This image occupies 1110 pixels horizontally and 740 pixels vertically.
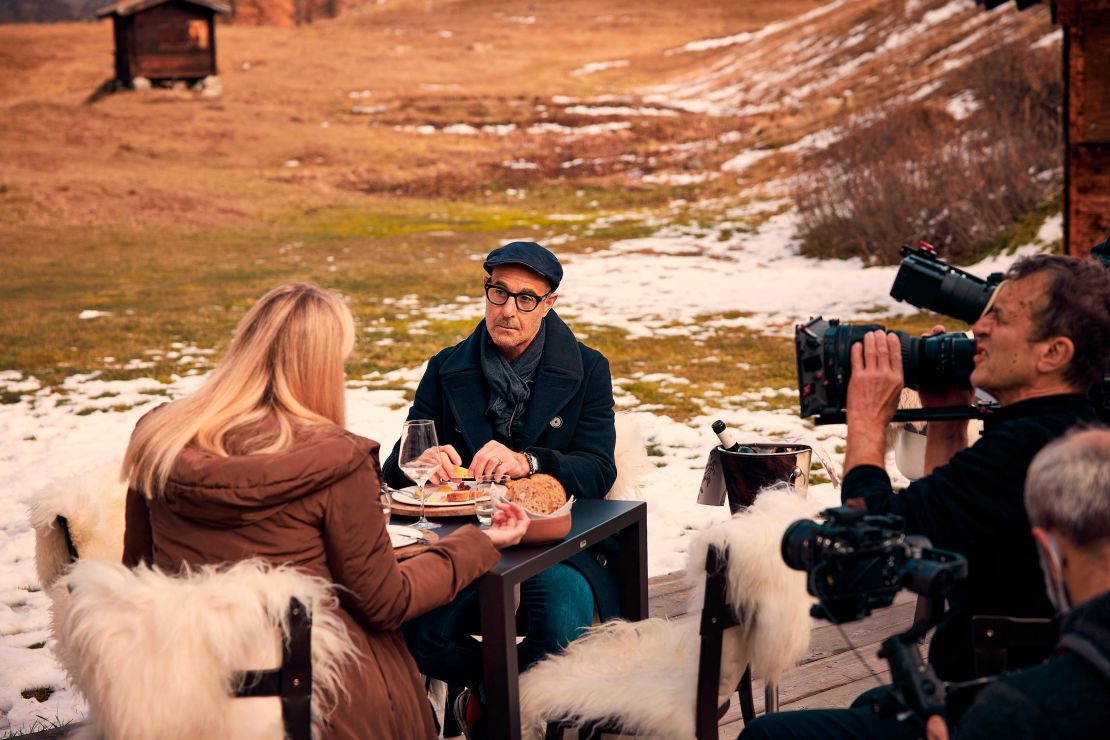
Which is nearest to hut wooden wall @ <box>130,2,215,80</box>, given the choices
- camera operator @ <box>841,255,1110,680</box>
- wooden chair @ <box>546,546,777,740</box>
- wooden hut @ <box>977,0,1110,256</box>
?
wooden hut @ <box>977,0,1110,256</box>

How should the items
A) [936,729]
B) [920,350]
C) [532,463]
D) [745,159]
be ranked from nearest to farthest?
[936,729] < [920,350] < [532,463] < [745,159]

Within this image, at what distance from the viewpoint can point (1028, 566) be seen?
2.51m

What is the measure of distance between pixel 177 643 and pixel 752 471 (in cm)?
206

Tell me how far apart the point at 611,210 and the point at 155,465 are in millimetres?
28888

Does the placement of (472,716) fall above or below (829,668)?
above

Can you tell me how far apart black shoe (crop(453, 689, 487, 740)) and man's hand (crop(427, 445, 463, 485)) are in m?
0.65

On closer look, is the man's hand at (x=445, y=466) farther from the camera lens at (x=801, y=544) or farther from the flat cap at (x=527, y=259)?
the camera lens at (x=801, y=544)

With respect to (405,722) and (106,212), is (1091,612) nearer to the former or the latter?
(405,722)

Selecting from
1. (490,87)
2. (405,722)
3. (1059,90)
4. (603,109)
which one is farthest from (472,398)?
(490,87)

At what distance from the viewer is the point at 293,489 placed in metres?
2.64

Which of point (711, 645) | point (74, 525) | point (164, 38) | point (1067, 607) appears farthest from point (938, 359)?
→ point (164, 38)

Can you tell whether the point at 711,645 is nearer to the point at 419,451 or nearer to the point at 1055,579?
the point at 419,451

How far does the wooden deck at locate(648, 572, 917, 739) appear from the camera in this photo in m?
4.04

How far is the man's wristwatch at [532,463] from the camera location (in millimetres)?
3839
